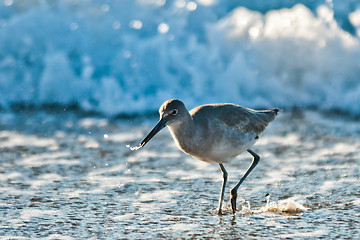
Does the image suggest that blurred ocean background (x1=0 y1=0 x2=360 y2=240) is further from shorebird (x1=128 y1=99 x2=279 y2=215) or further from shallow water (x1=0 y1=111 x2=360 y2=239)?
shorebird (x1=128 y1=99 x2=279 y2=215)

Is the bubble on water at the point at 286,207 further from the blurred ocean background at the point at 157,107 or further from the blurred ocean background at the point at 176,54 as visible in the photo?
the blurred ocean background at the point at 176,54

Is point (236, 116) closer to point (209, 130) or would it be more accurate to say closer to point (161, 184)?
point (209, 130)

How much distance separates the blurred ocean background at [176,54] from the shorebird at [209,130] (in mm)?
3609

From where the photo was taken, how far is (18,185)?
511 centimetres

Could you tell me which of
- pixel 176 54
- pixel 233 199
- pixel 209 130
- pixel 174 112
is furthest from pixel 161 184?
pixel 176 54

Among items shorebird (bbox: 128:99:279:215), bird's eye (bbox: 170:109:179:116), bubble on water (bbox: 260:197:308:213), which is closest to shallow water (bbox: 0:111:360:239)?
bubble on water (bbox: 260:197:308:213)

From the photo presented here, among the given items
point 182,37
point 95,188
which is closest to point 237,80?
point 182,37

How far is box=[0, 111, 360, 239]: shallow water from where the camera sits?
4.10 meters

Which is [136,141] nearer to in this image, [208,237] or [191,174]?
[191,174]

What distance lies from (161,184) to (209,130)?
91 centimetres

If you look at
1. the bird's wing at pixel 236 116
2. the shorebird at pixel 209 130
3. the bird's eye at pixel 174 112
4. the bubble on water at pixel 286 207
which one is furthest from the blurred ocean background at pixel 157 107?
the bird's eye at pixel 174 112

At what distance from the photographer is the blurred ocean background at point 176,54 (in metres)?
8.80

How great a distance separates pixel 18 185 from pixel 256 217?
202 cm

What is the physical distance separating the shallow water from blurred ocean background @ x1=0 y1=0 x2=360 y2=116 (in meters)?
1.19
